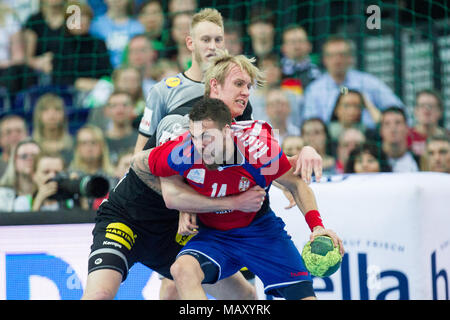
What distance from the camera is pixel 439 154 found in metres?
5.75

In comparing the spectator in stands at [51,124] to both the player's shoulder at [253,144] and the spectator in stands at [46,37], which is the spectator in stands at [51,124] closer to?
the spectator in stands at [46,37]

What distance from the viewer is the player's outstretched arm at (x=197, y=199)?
3.23m

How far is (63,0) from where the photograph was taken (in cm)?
744

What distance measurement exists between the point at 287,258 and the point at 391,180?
113 cm

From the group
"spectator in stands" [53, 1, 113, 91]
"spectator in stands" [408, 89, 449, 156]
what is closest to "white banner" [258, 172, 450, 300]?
"spectator in stands" [408, 89, 449, 156]

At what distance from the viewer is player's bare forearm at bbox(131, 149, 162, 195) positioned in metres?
3.40

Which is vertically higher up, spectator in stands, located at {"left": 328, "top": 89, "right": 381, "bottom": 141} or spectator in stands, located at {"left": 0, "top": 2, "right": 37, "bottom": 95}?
spectator in stands, located at {"left": 0, "top": 2, "right": 37, "bottom": 95}

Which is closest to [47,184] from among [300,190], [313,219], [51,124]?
[51,124]

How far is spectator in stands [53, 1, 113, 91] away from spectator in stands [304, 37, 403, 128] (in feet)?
7.04

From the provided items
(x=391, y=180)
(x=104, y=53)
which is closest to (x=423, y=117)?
(x=391, y=180)

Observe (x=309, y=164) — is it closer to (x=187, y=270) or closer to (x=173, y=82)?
(x=187, y=270)

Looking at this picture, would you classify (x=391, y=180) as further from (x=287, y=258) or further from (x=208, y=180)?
(x=208, y=180)

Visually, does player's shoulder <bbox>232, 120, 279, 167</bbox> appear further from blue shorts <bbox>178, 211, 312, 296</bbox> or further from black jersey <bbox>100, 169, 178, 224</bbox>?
black jersey <bbox>100, 169, 178, 224</bbox>

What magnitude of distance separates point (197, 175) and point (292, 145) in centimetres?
246
